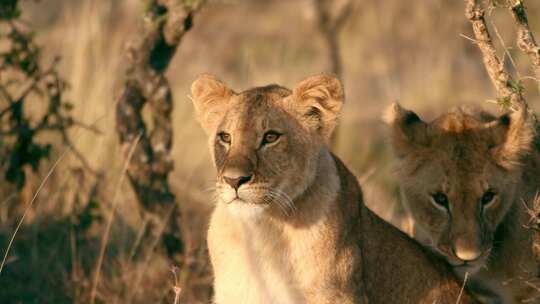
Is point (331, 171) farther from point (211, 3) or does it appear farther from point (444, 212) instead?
point (211, 3)

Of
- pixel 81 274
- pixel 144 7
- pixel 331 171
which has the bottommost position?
pixel 81 274

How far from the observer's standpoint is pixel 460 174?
5.28 meters

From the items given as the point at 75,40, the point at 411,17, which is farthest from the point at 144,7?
the point at 411,17

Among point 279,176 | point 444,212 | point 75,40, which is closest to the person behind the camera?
point 279,176

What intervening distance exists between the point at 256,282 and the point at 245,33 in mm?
15208

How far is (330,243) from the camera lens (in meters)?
4.73

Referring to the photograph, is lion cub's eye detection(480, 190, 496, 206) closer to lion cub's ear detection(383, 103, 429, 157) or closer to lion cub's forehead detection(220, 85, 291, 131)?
lion cub's ear detection(383, 103, 429, 157)

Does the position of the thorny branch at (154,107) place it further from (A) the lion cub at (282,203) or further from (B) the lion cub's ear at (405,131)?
(A) the lion cub at (282,203)

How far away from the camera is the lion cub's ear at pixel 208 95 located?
5.05 meters

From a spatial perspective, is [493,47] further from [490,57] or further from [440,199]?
[440,199]

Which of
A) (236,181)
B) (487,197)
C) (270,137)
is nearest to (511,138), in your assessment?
(487,197)

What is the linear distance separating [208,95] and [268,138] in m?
0.55

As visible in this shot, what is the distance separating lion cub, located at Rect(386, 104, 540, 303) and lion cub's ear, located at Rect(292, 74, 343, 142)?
2.74 feet

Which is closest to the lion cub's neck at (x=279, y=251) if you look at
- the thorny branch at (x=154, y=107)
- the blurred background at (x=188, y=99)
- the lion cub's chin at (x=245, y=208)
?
the lion cub's chin at (x=245, y=208)
